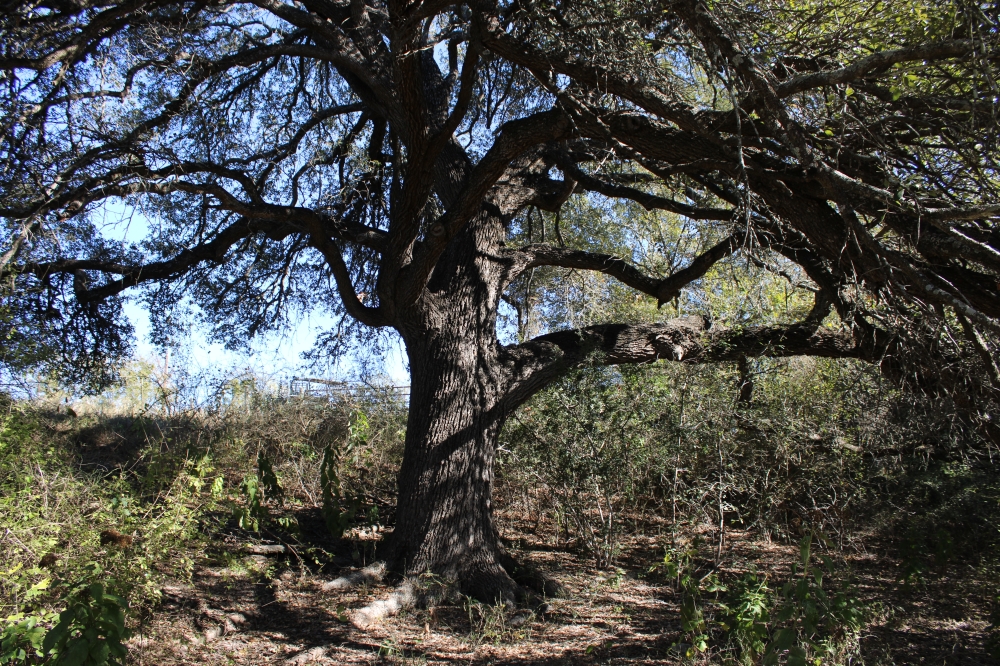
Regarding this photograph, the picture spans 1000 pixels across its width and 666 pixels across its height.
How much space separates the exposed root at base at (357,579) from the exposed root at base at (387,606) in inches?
10.6

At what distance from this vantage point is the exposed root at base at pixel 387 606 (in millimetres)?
5129

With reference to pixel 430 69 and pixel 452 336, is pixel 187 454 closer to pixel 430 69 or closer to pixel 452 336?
pixel 452 336

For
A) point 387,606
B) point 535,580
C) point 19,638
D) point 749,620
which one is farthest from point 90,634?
point 535,580

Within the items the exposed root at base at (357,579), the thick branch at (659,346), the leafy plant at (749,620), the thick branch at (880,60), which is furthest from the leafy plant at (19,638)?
the thick branch at (880,60)

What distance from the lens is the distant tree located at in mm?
4285

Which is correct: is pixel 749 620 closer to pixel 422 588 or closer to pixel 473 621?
pixel 473 621

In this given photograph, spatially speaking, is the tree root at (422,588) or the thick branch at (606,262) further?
the thick branch at (606,262)

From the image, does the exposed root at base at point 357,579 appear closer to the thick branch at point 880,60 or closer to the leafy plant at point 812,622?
the leafy plant at point 812,622

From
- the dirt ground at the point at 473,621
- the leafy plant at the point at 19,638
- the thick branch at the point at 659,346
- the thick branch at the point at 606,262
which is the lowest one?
the dirt ground at the point at 473,621

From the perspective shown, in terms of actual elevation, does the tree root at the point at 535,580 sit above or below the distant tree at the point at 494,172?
below

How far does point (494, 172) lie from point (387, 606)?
346 centimetres

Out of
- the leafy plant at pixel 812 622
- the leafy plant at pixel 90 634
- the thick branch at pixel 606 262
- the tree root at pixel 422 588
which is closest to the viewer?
the leafy plant at pixel 90 634

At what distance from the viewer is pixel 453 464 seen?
5941 millimetres

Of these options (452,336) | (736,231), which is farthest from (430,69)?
(736,231)
